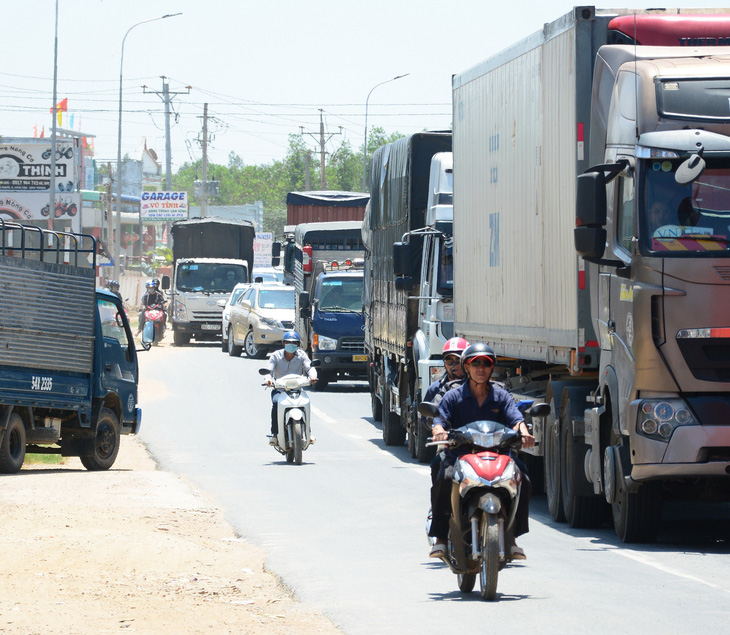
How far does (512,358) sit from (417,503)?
1.94 meters

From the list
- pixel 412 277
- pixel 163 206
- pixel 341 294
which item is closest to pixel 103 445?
pixel 412 277

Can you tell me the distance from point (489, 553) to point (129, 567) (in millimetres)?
2878

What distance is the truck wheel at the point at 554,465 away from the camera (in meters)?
12.5

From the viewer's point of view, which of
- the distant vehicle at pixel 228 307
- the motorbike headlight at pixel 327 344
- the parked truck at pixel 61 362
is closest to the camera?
the parked truck at pixel 61 362

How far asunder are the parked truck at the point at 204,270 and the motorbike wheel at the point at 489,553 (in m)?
36.0

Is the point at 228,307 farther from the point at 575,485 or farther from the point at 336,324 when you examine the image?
the point at 575,485

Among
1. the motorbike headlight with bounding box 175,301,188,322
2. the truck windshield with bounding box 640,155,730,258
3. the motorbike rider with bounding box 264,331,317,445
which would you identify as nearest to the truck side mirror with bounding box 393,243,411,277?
the motorbike rider with bounding box 264,331,317,445

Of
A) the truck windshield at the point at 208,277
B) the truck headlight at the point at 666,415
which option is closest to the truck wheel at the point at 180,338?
the truck windshield at the point at 208,277

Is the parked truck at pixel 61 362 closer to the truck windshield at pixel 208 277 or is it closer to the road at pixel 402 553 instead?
the road at pixel 402 553

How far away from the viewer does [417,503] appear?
13.9m

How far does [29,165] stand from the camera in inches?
2625

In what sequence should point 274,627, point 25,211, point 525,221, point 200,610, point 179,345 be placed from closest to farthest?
point 274,627, point 200,610, point 525,221, point 179,345, point 25,211

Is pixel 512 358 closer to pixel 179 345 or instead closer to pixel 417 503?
pixel 417 503

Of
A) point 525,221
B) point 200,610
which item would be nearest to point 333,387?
point 525,221
